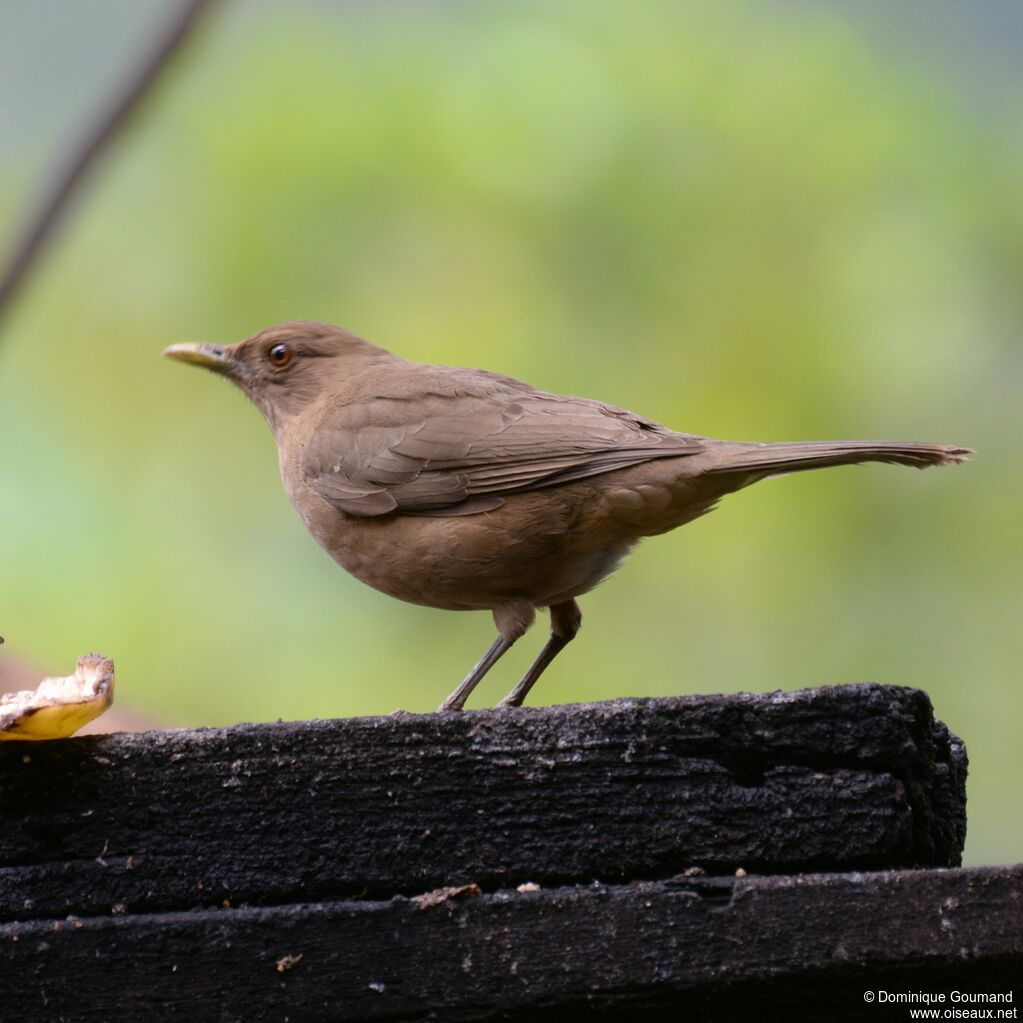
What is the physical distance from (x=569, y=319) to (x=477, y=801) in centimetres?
444

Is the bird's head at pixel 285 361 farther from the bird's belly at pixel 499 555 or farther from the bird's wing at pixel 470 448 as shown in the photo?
the bird's belly at pixel 499 555

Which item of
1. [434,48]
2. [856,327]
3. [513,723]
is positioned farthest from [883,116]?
[513,723]

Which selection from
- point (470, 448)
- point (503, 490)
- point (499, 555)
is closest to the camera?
point (499, 555)

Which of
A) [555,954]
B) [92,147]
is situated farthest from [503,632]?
[92,147]

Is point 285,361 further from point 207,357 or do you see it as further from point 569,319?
point 569,319

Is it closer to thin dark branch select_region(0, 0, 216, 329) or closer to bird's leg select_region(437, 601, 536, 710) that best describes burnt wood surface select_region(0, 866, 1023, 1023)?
bird's leg select_region(437, 601, 536, 710)

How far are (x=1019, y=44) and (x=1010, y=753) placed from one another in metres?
3.12

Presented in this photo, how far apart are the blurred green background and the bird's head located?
1152 millimetres

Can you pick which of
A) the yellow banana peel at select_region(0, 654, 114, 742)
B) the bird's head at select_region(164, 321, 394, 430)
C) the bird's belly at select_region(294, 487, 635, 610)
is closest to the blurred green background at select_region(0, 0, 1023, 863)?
the bird's head at select_region(164, 321, 394, 430)

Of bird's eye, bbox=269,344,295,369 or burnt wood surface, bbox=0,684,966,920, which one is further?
bird's eye, bbox=269,344,295,369

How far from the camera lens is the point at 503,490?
4.20 m

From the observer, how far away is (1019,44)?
6.20 metres

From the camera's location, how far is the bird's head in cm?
530

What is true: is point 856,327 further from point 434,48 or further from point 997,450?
point 434,48
